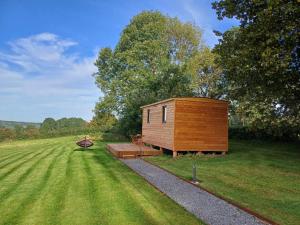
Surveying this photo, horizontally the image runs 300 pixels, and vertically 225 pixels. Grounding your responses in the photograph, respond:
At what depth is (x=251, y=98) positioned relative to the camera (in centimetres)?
1705

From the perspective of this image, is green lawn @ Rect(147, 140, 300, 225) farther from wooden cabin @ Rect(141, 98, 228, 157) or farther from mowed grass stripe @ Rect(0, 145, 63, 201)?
mowed grass stripe @ Rect(0, 145, 63, 201)

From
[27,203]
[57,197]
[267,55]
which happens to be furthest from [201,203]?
[267,55]

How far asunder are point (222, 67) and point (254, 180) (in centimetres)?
762

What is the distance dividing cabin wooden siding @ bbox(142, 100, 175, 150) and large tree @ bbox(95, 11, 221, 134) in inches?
278

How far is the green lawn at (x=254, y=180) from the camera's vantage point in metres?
7.00

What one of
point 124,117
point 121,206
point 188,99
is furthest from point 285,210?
point 124,117

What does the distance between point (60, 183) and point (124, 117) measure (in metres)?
21.9

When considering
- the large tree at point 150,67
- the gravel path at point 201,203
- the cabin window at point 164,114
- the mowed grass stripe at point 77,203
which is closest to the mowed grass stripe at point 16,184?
the mowed grass stripe at point 77,203

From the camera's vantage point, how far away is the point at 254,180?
1010cm

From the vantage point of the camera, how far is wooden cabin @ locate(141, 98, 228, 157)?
658 inches

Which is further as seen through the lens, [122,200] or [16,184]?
[16,184]

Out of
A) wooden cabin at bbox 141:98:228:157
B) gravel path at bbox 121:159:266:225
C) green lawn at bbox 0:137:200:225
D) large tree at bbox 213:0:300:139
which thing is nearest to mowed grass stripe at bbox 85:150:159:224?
green lawn at bbox 0:137:200:225

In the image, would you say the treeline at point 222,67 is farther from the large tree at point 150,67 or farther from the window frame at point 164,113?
the window frame at point 164,113

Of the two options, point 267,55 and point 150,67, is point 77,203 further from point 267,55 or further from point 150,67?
point 150,67
